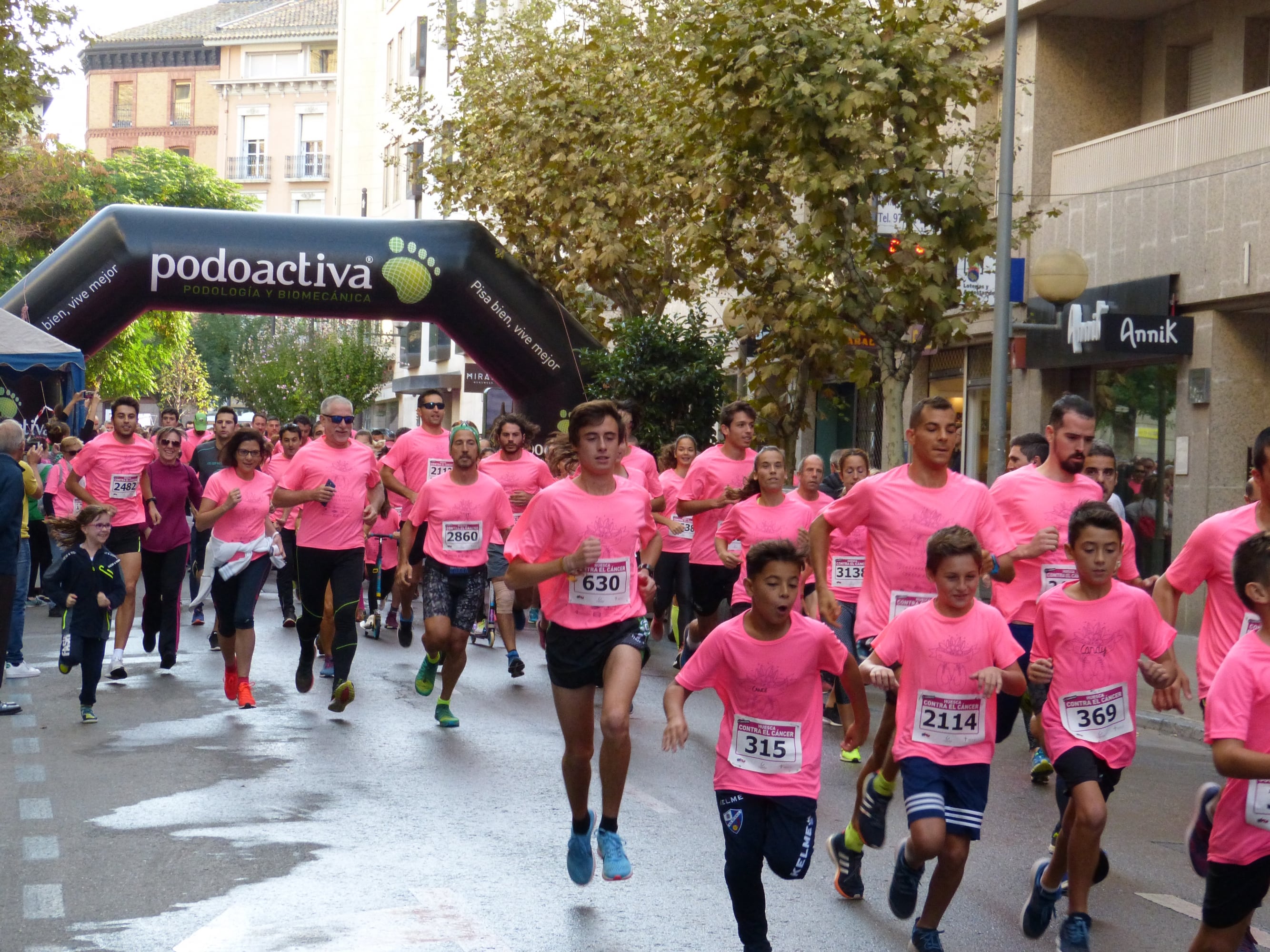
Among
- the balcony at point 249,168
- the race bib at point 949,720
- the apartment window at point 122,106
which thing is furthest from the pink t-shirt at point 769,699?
the apartment window at point 122,106

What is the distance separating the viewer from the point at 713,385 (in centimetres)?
2280

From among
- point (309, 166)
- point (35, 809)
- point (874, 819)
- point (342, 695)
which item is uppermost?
point (309, 166)

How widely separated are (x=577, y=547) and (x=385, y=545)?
10.3 m

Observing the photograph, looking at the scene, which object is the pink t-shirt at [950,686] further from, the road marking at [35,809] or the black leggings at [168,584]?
the black leggings at [168,584]

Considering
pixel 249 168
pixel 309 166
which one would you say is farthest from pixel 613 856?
pixel 249 168

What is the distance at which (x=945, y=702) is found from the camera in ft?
19.4

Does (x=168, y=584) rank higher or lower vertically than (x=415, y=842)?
higher

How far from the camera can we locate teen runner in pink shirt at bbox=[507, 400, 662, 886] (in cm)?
688

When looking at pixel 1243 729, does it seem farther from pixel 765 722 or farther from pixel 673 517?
pixel 673 517

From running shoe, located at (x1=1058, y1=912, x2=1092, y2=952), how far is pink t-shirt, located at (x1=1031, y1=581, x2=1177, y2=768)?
1.82 ft

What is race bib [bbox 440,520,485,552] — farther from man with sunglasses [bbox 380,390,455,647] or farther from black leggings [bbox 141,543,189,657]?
black leggings [bbox 141,543,189,657]

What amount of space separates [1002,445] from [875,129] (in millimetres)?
3236

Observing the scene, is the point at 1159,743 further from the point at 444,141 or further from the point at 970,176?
the point at 444,141

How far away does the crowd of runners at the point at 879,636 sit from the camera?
5.52 metres
